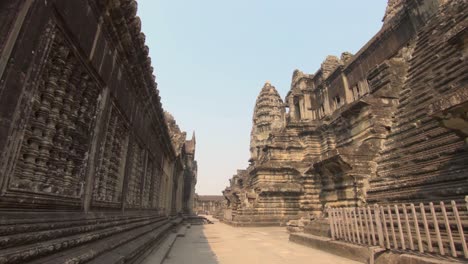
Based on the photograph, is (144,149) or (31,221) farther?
(144,149)

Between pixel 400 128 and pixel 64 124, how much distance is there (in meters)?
9.02

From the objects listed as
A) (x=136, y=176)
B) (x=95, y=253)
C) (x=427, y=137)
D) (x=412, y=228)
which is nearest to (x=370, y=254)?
(x=412, y=228)

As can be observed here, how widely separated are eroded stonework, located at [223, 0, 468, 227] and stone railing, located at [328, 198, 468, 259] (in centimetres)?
86

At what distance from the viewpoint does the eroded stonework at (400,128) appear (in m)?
5.71

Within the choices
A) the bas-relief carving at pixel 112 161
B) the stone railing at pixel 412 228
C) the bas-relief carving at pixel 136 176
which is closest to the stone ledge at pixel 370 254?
the stone railing at pixel 412 228

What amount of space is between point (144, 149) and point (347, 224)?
236 inches

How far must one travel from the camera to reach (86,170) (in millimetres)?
3426

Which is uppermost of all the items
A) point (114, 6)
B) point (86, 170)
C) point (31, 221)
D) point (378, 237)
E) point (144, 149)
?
point (114, 6)

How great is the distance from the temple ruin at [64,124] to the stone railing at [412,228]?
4836mm

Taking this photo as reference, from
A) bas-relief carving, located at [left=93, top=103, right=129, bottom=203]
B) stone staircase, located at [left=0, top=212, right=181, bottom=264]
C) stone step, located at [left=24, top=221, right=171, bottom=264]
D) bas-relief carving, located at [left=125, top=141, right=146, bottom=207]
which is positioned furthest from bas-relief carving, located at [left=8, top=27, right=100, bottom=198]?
bas-relief carving, located at [left=125, top=141, right=146, bottom=207]

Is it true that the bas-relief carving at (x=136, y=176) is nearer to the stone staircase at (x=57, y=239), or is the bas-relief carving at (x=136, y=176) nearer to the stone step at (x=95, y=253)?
the stone step at (x=95, y=253)

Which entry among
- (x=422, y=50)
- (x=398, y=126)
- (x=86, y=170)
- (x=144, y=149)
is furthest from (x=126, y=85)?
(x=422, y=50)

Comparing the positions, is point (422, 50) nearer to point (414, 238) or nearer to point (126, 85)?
point (414, 238)

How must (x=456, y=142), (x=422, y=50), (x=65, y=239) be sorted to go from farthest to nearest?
(x=422, y=50)
(x=456, y=142)
(x=65, y=239)
